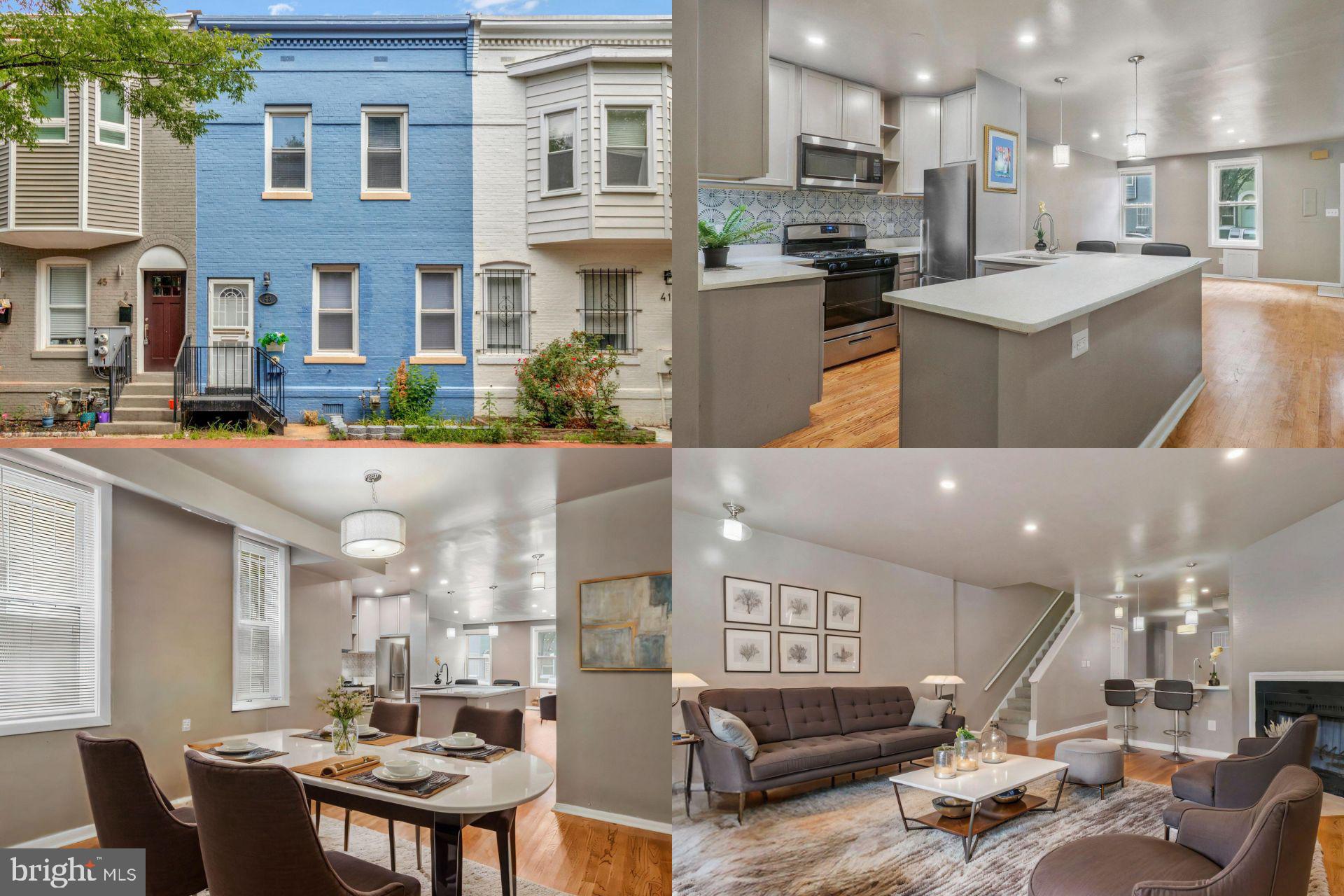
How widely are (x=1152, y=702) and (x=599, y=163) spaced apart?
8.65 m

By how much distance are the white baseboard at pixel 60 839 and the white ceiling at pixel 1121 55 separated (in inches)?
213

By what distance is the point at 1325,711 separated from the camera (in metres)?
5.65

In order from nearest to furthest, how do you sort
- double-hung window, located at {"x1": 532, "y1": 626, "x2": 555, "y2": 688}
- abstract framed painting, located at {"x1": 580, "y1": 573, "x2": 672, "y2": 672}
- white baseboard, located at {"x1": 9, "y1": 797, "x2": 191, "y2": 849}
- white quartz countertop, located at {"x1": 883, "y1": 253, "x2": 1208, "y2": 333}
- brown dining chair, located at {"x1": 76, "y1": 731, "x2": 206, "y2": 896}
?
white quartz countertop, located at {"x1": 883, "y1": 253, "x2": 1208, "y2": 333} → brown dining chair, located at {"x1": 76, "y1": 731, "x2": 206, "y2": 896} → white baseboard, located at {"x1": 9, "y1": 797, "x2": 191, "y2": 849} → abstract framed painting, located at {"x1": 580, "y1": 573, "x2": 672, "y2": 672} → double-hung window, located at {"x1": 532, "y1": 626, "x2": 555, "y2": 688}

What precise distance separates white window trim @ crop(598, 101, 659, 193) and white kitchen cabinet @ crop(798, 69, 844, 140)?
4.69 feet

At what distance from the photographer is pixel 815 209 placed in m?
6.00

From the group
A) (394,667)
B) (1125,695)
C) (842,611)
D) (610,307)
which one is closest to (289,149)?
(610,307)

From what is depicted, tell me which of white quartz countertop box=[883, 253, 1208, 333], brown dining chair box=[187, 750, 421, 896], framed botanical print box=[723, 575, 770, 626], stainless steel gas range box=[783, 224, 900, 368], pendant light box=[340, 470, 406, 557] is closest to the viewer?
brown dining chair box=[187, 750, 421, 896]

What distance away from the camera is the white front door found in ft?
14.9

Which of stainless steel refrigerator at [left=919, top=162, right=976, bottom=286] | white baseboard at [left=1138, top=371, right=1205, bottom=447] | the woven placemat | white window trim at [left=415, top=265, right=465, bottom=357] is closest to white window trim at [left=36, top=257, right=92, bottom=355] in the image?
white window trim at [left=415, top=265, right=465, bottom=357]

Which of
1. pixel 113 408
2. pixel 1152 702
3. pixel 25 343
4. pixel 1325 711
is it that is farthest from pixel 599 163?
pixel 1152 702

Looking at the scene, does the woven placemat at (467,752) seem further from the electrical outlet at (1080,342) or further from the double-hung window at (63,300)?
the electrical outlet at (1080,342)

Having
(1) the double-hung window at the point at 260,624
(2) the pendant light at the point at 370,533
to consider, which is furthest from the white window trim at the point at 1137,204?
(1) the double-hung window at the point at 260,624

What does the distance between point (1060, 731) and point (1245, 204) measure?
242 inches

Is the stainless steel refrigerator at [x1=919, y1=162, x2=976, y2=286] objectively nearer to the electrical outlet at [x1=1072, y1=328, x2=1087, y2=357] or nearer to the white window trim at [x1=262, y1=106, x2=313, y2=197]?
the electrical outlet at [x1=1072, y1=328, x2=1087, y2=357]
